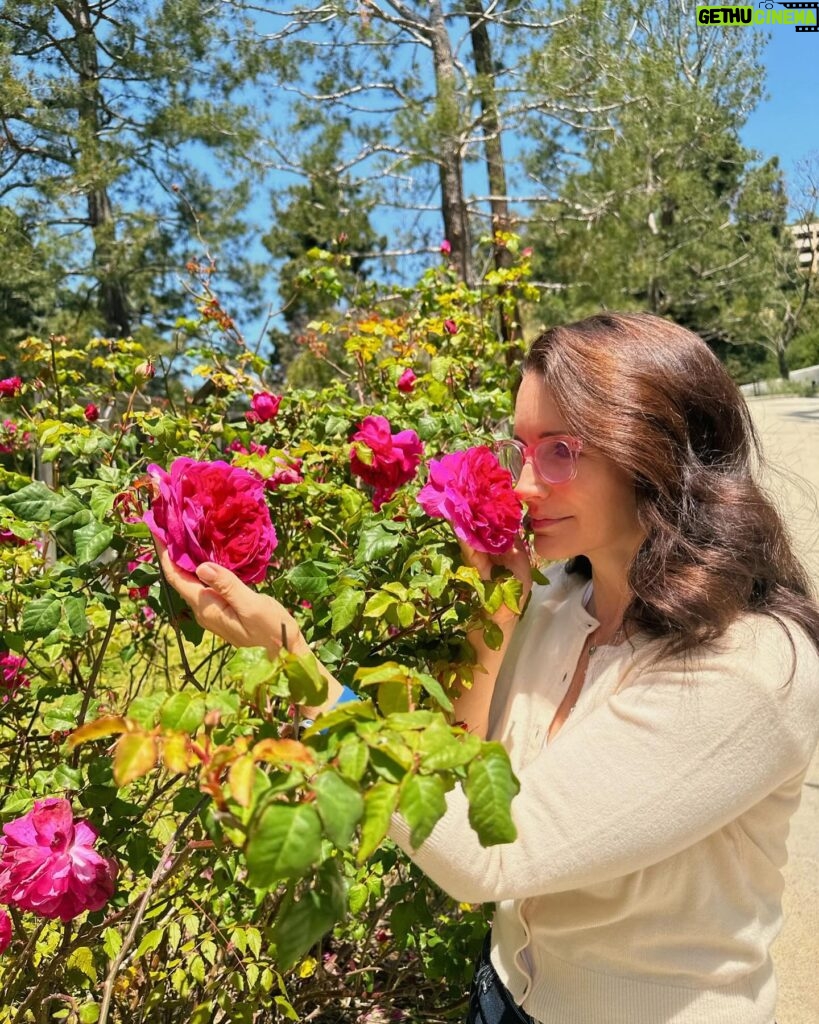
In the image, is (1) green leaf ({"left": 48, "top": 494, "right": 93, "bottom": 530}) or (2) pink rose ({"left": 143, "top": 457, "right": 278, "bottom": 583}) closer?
(2) pink rose ({"left": 143, "top": 457, "right": 278, "bottom": 583})

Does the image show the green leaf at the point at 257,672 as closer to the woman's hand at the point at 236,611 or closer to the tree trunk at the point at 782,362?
the woman's hand at the point at 236,611

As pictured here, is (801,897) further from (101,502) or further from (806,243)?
(806,243)

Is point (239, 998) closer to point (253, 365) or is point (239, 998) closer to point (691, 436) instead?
point (691, 436)

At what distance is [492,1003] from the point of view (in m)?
1.15

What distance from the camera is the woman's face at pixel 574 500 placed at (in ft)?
3.32

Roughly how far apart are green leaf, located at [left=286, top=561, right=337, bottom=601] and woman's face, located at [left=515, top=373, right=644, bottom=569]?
0.94 feet

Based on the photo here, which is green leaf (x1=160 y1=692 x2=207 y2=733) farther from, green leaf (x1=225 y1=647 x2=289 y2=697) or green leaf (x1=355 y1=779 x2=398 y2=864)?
green leaf (x1=355 y1=779 x2=398 y2=864)

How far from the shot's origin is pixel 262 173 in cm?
629

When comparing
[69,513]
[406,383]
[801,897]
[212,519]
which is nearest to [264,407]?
[406,383]

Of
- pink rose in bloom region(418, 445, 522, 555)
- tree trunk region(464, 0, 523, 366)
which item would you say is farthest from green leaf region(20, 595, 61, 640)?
tree trunk region(464, 0, 523, 366)

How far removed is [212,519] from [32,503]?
441mm

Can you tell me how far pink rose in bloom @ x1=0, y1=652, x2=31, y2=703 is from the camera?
1.52 meters

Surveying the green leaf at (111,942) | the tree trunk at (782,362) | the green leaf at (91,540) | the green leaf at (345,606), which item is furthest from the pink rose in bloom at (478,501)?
the tree trunk at (782,362)

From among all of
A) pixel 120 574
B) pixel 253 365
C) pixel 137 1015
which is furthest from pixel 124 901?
pixel 253 365
